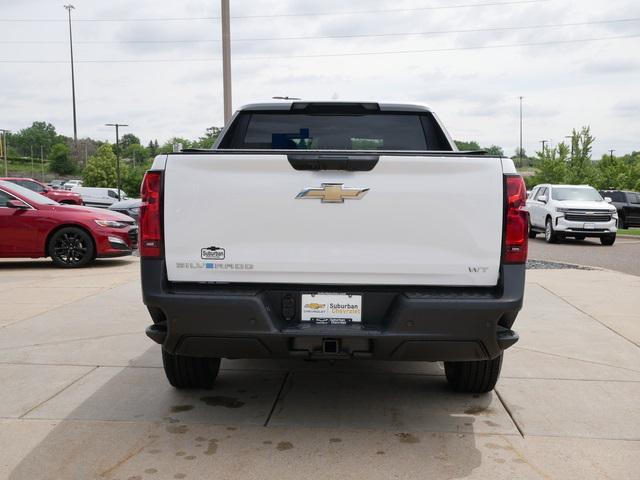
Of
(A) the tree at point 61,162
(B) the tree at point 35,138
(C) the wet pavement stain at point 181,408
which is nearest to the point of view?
(C) the wet pavement stain at point 181,408

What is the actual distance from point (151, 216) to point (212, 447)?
1.30 metres

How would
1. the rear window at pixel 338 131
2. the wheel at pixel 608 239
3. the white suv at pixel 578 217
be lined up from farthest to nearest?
the wheel at pixel 608 239 → the white suv at pixel 578 217 → the rear window at pixel 338 131

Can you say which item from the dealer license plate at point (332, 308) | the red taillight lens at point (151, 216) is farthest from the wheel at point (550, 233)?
the red taillight lens at point (151, 216)

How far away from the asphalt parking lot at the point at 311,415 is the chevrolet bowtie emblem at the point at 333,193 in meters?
1.36

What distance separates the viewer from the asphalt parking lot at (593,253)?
45.6 ft

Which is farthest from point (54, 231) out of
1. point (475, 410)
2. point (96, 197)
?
point (96, 197)

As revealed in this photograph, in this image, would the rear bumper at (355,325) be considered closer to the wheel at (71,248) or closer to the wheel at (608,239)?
the wheel at (71,248)

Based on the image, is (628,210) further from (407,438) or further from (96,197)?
(96,197)

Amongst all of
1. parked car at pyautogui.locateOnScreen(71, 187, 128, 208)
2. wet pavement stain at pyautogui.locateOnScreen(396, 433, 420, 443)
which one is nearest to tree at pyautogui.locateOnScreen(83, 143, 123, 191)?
parked car at pyautogui.locateOnScreen(71, 187, 128, 208)

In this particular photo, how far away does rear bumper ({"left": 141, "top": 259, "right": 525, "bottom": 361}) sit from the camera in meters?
3.48

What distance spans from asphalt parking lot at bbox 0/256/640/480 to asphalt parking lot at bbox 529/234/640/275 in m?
7.84

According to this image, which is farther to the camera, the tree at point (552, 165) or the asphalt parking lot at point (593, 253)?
the tree at point (552, 165)

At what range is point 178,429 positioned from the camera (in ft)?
12.9

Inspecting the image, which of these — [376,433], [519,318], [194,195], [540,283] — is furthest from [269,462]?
[540,283]
